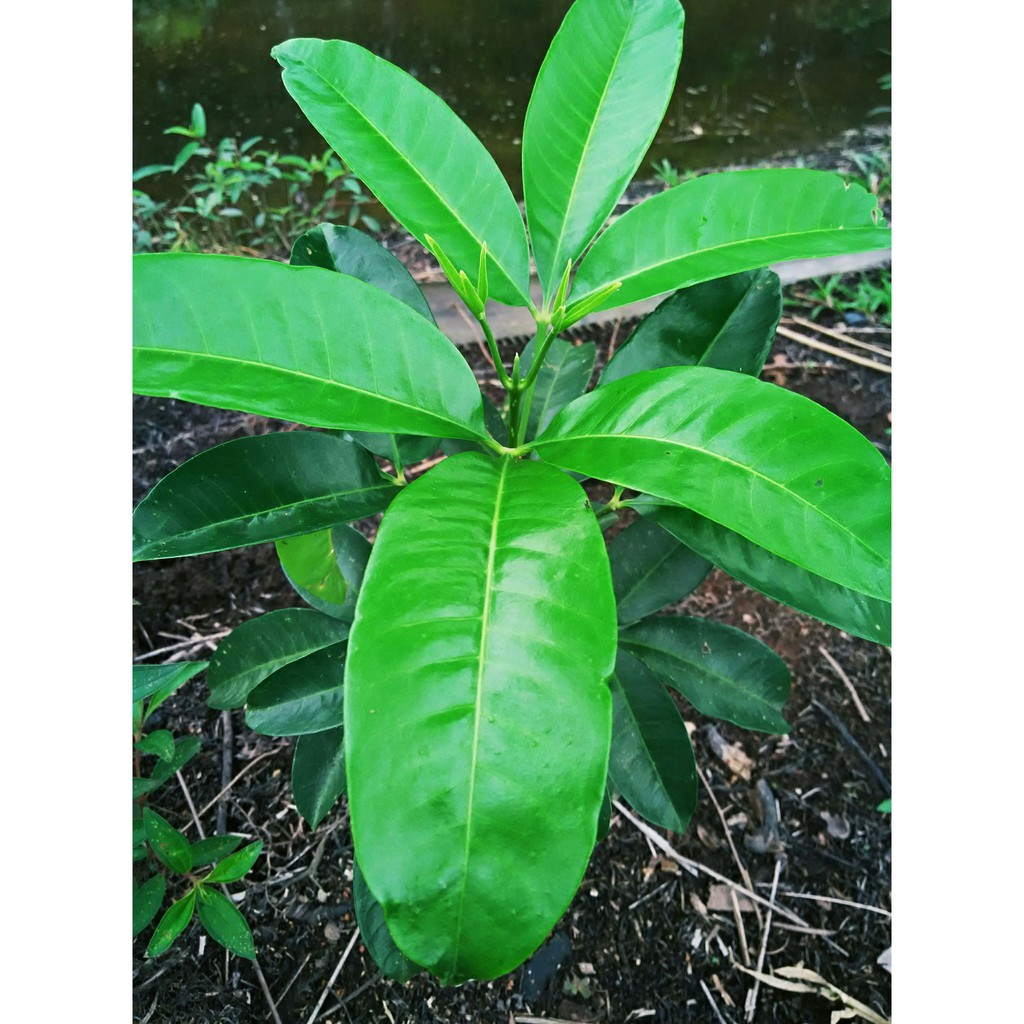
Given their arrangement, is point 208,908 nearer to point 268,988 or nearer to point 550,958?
point 268,988

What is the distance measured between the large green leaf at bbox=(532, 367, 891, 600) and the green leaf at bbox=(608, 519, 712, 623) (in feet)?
1.34

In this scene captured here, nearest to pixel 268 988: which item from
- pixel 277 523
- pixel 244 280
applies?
pixel 277 523

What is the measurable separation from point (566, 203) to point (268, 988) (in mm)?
1043

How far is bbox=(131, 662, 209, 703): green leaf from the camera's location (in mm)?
854

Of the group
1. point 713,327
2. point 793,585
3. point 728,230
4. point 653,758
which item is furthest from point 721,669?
point 728,230

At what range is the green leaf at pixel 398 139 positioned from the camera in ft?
2.36

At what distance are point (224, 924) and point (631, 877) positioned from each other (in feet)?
1.92

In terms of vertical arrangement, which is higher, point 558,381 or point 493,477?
point 493,477

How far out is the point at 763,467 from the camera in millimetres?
541

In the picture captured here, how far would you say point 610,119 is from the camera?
75cm

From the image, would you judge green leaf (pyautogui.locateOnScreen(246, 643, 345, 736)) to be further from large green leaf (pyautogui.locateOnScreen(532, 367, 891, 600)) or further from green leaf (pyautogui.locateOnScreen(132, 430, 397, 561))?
large green leaf (pyautogui.locateOnScreen(532, 367, 891, 600))

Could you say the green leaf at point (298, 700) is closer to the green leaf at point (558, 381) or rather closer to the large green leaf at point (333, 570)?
the large green leaf at point (333, 570)

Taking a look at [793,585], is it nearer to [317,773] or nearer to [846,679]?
[317,773]

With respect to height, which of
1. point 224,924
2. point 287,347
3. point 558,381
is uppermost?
point 287,347
